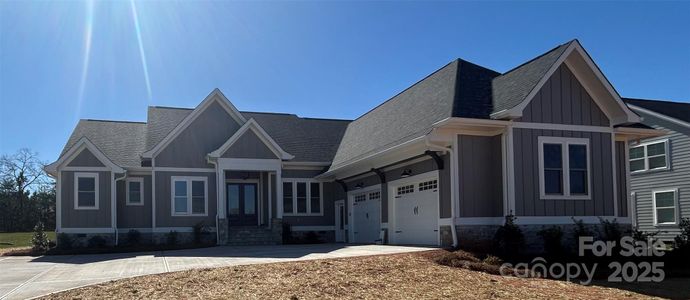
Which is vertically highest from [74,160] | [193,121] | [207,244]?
[193,121]

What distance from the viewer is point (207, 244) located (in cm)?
2414

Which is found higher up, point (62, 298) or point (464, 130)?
point (464, 130)

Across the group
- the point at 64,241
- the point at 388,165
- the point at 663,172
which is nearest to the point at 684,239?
the point at 388,165

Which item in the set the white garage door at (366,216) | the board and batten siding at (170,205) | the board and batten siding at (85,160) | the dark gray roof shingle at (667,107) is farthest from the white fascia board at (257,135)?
the dark gray roof shingle at (667,107)

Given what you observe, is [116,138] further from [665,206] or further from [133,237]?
[665,206]

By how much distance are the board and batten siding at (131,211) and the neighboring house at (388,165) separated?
49mm

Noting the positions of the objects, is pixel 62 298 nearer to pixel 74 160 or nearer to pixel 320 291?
pixel 320 291

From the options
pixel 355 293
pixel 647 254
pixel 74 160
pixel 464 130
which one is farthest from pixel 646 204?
pixel 74 160

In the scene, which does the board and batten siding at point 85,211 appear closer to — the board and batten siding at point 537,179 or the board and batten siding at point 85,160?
the board and batten siding at point 85,160

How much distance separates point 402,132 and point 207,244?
9.36 metres

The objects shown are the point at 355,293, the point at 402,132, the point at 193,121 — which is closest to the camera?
the point at 355,293

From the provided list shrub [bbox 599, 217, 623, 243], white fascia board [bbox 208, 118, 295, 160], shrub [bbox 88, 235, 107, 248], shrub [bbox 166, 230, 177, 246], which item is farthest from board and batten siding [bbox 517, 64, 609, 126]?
shrub [bbox 88, 235, 107, 248]

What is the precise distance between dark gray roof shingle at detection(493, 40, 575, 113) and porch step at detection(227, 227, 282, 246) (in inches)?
452

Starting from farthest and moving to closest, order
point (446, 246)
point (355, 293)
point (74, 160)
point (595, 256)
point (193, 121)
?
point (193, 121) < point (74, 160) < point (446, 246) < point (595, 256) < point (355, 293)
